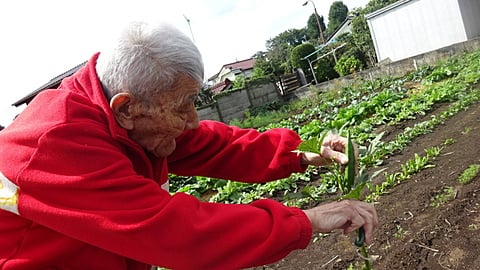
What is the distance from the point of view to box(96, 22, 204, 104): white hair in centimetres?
129

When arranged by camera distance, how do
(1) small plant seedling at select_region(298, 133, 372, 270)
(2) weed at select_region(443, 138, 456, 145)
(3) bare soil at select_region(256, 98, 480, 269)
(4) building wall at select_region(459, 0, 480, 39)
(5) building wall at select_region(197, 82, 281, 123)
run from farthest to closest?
(4) building wall at select_region(459, 0, 480, 39), (5) building wall at select_region(197, 82, 281, 123), (2) weed at select_region(443, 138, 456, 145), (3) bare soil at select_region(256, 98, 480, 269), (1) small plant seedling at select_region(298, 133, 372, 270)

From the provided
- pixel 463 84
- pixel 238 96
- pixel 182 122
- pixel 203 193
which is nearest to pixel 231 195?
pixel 203 193

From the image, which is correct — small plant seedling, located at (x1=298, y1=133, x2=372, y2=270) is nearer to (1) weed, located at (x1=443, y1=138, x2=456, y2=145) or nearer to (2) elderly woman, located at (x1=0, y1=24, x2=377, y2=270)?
(2) elderly woman, located at (x1=0, y1=24, x2=377, y2=270)

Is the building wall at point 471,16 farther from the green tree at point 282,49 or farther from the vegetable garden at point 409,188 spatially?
the green tree at point 282,49

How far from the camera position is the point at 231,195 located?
6223 millimetres

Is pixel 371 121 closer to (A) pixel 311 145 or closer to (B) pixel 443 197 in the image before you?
(B) pixel 443 197

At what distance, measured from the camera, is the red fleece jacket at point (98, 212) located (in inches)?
45.3

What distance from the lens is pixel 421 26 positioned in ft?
56.9

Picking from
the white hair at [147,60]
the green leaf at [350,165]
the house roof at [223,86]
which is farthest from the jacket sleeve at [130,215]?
the house roof at [223,86]

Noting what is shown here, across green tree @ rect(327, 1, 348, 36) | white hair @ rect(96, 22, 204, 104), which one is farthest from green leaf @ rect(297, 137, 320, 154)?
green tree @ rect(327, 1, 348, 36)

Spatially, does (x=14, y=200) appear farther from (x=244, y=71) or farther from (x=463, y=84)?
(x=244, y=71)

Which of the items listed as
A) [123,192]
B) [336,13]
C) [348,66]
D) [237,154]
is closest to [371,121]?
[237,154]

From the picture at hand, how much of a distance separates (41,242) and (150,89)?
0.60 m

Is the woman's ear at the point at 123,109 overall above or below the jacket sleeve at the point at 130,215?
above
